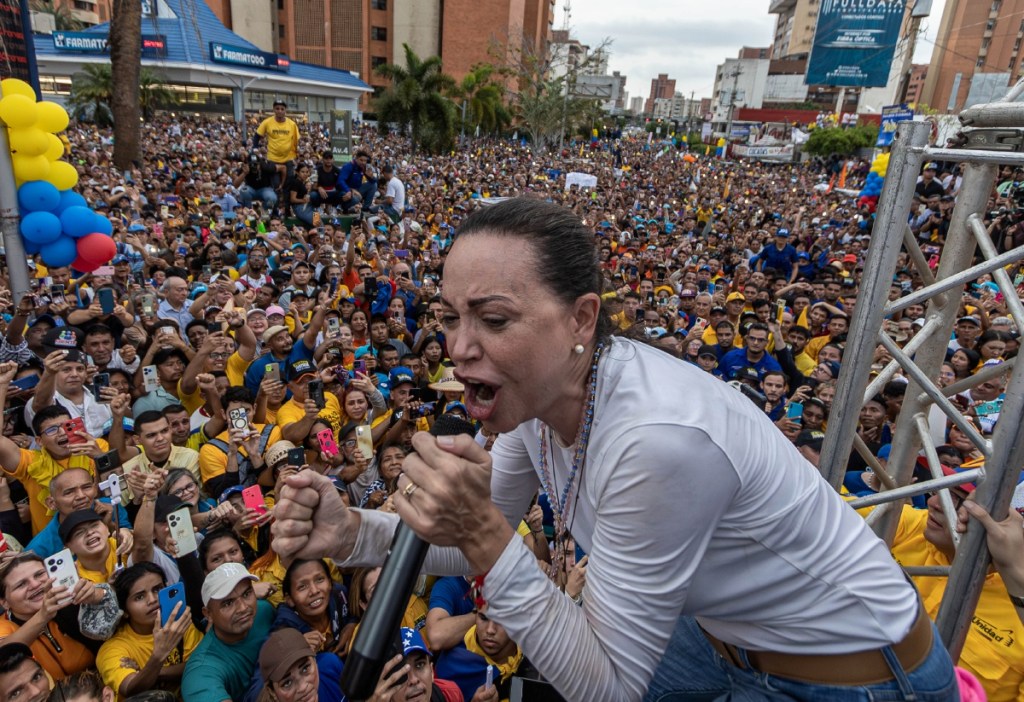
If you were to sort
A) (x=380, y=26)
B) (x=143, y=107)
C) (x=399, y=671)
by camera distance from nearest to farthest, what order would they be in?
1. (x=399, y=671)
2. (x=143, y=107)
3. (x=380, y=26)

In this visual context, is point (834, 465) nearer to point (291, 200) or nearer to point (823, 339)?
point (823, 339)

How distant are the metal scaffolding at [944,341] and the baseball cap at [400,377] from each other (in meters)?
4.12

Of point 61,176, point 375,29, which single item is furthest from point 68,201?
point 375,29

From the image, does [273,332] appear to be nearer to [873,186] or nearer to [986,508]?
[986,508]

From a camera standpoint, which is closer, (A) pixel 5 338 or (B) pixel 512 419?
(B) pixel 512 419

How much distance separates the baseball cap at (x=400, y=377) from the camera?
19.6 feet

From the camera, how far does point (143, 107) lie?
30.1m

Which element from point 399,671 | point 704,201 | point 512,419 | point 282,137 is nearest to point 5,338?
point 399,671

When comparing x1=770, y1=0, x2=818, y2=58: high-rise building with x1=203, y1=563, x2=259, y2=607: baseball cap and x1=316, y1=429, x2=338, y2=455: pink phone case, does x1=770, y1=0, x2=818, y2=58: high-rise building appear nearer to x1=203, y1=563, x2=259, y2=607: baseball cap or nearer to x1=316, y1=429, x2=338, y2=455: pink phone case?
x1=316, y1=429, x2=338, y2=455: pink phone case

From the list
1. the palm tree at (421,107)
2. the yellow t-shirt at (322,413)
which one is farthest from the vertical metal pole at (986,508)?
the palm tree at (421,107)

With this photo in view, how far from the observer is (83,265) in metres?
7.27

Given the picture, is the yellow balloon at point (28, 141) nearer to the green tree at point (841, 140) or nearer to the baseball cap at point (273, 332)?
the baseball cap at point (273, 332)

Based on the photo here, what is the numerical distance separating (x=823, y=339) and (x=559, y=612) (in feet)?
26.6

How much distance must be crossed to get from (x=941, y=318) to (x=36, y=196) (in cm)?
788
